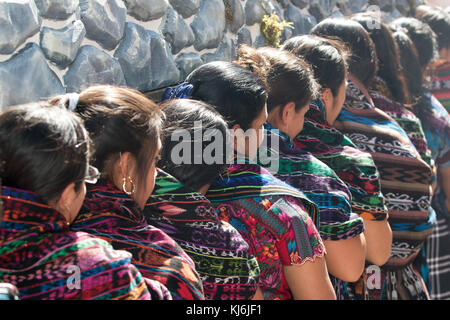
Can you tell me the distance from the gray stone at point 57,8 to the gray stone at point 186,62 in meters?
0.79

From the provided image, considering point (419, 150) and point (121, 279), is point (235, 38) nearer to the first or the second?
point (419, 150)

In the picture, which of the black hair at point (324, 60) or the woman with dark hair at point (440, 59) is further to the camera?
the woman with dark hair at point (440, 59)

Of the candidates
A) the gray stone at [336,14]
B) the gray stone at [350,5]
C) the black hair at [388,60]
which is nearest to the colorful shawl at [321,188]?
the black hair at [388,60]

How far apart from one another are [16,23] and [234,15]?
1.76 meters

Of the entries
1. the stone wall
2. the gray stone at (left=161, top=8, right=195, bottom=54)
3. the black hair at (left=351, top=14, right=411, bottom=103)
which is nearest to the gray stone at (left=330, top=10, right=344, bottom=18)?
the stone wall

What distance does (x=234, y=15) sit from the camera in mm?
3244

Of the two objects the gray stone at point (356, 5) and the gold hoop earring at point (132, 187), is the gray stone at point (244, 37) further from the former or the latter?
the gray stone at point (356, 5)

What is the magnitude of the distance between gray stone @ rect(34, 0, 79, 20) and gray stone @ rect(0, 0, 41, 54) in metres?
0.04

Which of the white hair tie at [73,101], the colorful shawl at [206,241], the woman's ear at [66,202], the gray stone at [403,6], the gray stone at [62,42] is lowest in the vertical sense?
the colorful shawl at [206,241]

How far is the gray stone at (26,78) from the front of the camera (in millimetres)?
1752

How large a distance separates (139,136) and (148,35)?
49.0 inches

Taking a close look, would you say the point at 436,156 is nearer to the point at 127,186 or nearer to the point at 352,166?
the point at 352,166

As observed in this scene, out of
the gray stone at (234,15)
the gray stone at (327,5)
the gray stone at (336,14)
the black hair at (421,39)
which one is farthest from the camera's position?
the gray stone at (336,14)

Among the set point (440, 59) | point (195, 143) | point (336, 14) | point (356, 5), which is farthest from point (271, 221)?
point (356, 5)
